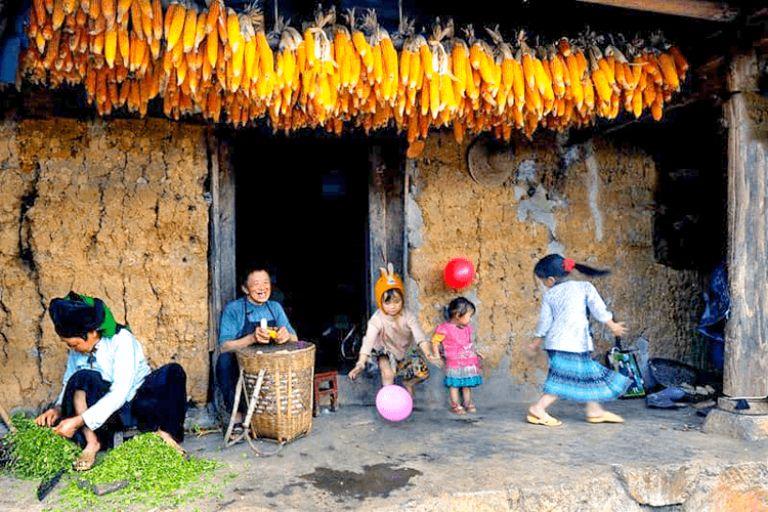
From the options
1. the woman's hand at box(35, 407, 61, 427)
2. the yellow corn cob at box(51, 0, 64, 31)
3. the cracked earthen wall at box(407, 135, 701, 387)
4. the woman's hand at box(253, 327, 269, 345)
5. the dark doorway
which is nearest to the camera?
the yellow corn cob at box(51, 0, 64, 31)

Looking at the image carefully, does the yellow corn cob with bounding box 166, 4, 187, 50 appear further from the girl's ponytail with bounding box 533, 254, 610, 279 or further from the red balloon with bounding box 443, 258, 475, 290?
the girl's ponytail with bounding box 533, 254, 610, 279

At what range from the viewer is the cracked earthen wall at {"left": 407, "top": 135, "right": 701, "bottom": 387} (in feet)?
16.8

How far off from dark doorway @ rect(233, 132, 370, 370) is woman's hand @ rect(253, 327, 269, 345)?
2.81 metres

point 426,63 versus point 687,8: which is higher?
point 687,8

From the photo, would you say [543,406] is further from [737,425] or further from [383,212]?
[383,212]

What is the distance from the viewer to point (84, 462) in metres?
3.52

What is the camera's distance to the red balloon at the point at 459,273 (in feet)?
16.1

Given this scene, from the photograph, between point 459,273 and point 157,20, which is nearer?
point 157,20

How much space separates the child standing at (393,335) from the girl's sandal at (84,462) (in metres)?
1.92

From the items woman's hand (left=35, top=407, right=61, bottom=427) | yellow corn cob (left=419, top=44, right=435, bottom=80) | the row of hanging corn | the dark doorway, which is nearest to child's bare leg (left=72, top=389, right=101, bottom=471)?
woman's hand (left=35, top=407, right=61, bottom=427)

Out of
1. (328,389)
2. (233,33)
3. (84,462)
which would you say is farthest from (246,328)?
(233,33)

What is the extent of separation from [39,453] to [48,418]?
9.8 inches

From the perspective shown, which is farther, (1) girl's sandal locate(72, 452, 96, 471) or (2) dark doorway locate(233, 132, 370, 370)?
(2) dark doorway locate(233, 132, 370, 370)

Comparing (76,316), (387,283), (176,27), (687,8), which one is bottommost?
(76,316)
